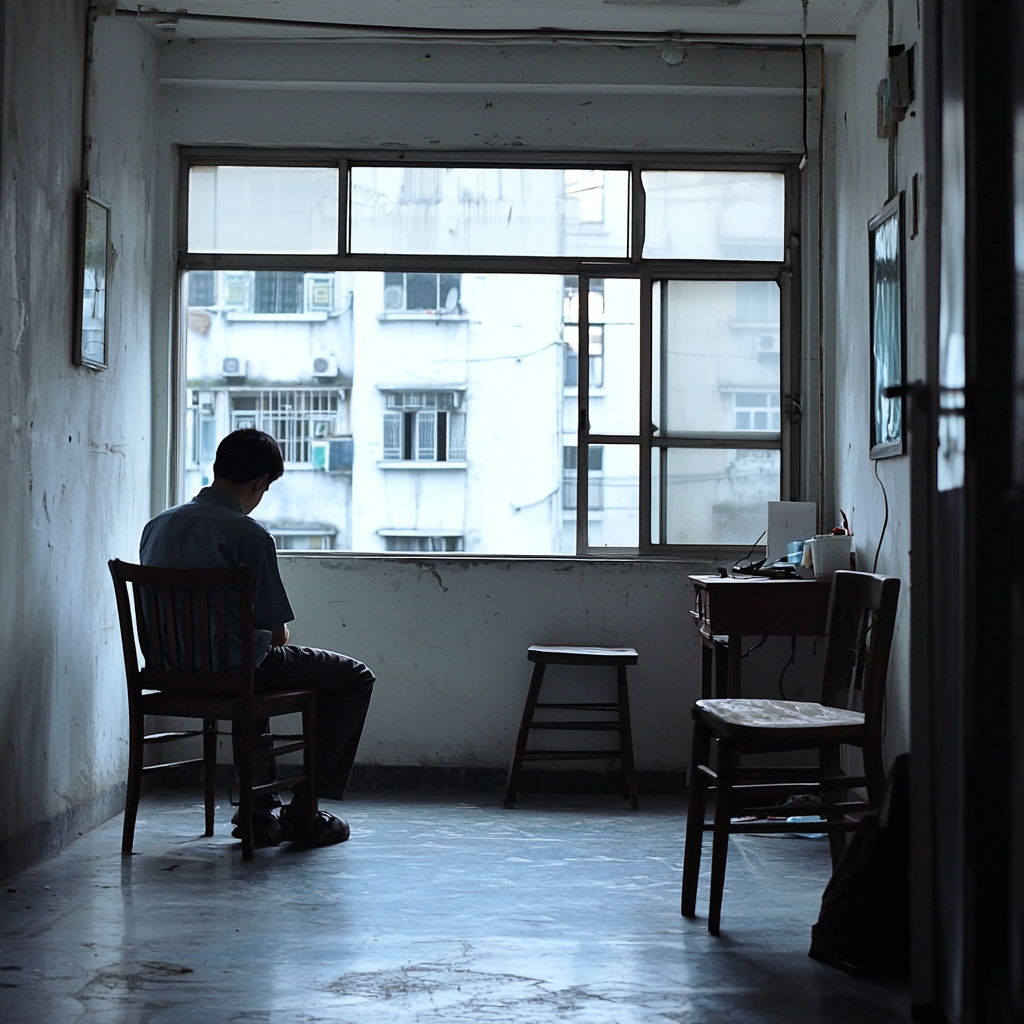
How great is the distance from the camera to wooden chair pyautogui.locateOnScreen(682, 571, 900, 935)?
2.85 meters

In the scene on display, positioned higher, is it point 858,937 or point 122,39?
point 122,39

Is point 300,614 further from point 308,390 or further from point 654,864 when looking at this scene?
point 654,864

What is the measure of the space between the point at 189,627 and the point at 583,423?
6.51ft

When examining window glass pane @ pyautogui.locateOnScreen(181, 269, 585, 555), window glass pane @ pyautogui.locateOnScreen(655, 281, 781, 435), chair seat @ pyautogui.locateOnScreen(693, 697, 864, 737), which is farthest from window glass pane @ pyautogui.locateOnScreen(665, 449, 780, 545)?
chair seat @ pyautogui.locateOnScreen(693, 697, 864, 737)


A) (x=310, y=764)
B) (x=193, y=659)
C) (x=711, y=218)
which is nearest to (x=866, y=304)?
(x=711, y=218)

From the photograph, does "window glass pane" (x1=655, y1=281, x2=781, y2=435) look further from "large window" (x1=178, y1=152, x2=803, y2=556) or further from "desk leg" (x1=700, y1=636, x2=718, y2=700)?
"desk leg" (x1=700, y1=636, x2=718, y2=700)

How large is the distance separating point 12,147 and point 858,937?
10.1 feet

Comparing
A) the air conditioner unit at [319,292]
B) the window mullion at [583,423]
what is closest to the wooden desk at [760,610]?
the window mullion at [583,423]

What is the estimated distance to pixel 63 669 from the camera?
3771mm

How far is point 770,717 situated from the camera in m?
2.94

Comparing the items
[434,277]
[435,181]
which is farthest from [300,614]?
[435,181]

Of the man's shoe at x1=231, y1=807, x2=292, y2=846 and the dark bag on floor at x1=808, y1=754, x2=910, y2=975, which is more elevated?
the dark bag on floor at x1=808, y1=754, x2=910, y2=975

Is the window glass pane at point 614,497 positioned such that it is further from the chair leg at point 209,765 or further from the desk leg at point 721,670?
the chair leg at point 209,765

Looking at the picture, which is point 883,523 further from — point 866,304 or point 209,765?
point 209,765
